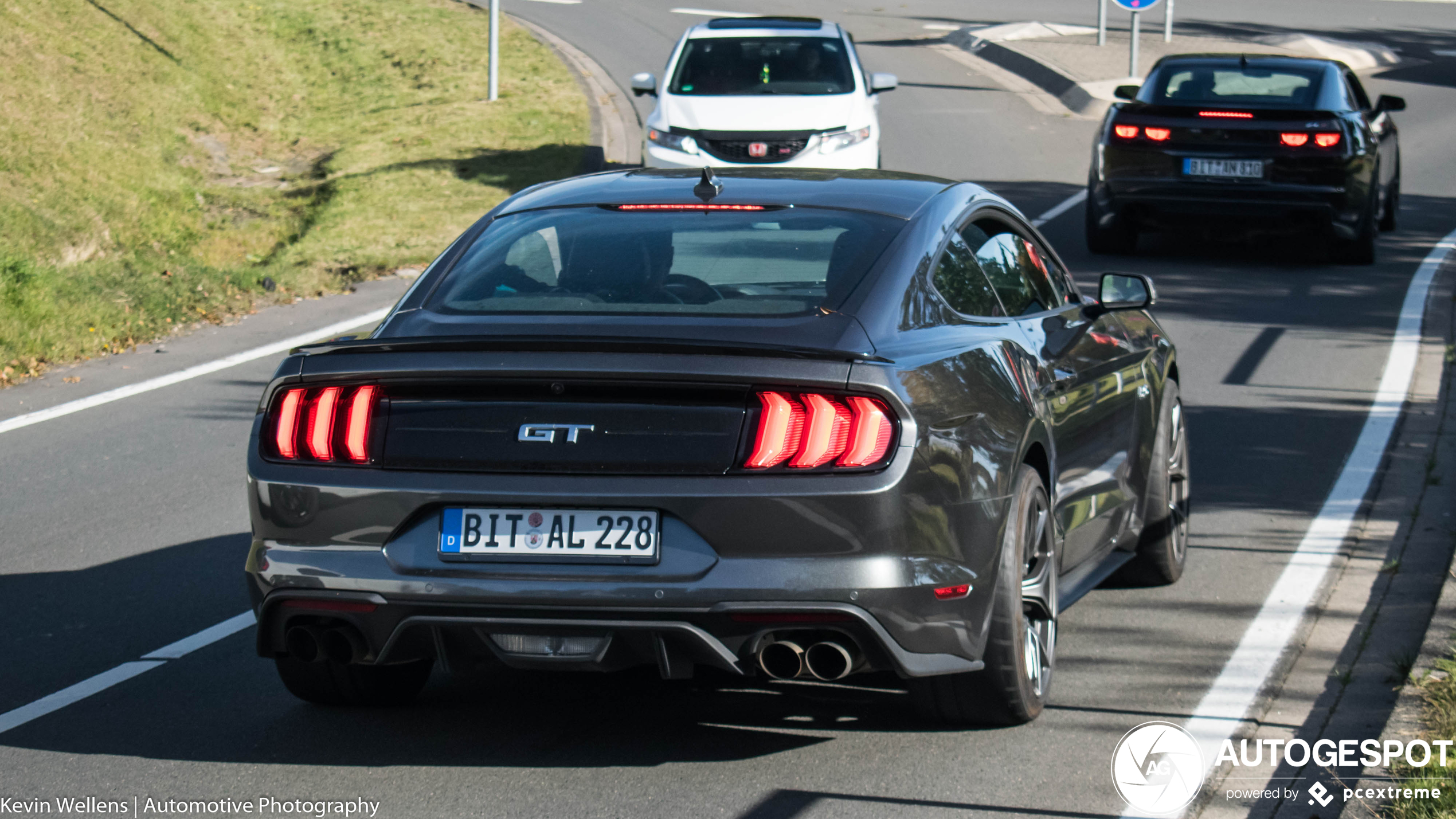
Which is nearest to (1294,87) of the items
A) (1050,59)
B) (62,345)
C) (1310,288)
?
(1310,288)

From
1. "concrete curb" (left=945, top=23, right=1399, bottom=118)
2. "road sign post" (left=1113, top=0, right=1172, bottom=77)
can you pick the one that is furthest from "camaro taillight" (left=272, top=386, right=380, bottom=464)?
"road sign post" (left=1113, top=0, right=1172, bottom=77)

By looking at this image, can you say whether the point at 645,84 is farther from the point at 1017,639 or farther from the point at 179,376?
the point at 1017,639

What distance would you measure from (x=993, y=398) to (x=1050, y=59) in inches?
1117

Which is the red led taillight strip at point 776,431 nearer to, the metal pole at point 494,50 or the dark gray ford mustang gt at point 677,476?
the dark gray ford mustang gt at point 677,476

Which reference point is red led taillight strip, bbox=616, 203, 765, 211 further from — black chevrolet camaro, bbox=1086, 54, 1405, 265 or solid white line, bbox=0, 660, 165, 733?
black chevrolet camaro, bbox=1086, 54, 1405, 265

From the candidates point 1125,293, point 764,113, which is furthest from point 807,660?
point 764,113

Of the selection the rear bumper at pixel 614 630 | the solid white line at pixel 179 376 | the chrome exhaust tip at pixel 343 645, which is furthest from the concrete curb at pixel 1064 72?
the chrome exhaust tip at pixel 343 645

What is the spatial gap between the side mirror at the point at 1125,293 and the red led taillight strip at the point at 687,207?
1.49 meters

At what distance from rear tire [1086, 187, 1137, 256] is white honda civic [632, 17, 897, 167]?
1.95 m

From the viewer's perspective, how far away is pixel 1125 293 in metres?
6.06

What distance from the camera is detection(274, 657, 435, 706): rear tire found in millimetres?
5074

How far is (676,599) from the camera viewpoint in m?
4.15

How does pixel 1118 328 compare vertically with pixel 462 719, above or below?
above

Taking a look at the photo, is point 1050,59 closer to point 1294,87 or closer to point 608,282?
point 1294,87
